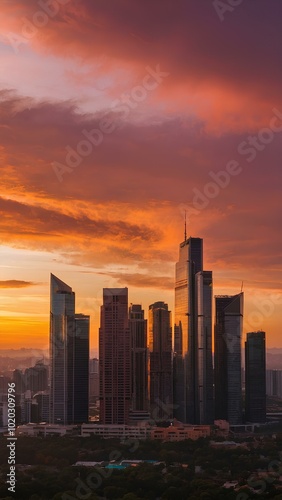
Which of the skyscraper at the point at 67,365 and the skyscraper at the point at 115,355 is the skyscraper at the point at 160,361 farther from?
the skyscraper at the point at 67,365

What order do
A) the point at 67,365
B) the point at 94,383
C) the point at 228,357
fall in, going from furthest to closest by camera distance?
1. the point at 228,357
2. the point at 94,383
3. the point at 67,365

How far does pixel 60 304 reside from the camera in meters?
28.1

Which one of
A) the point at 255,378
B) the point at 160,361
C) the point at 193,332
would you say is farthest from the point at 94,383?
the point at 255,378

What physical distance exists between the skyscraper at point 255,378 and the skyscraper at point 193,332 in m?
1.42

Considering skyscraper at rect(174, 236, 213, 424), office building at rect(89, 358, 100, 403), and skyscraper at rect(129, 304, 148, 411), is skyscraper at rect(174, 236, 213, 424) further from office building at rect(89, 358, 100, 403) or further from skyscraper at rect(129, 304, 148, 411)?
office building at rect(89, 358, 100, 403)

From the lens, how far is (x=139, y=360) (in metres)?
28.2

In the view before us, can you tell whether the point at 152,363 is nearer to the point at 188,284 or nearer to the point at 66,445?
the point at 188,284

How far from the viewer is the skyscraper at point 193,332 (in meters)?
28.7

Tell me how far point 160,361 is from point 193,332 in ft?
5.05

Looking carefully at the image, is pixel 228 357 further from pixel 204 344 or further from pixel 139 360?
pixel 139 360

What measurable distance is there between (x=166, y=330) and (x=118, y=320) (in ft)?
9.88

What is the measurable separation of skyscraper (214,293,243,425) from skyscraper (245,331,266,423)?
46 cm

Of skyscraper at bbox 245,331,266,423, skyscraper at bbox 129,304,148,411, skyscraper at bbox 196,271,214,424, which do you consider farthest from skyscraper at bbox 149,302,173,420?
skyscraper at bbox 245,331,266,423

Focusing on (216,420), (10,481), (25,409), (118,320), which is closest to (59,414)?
(25,409)
